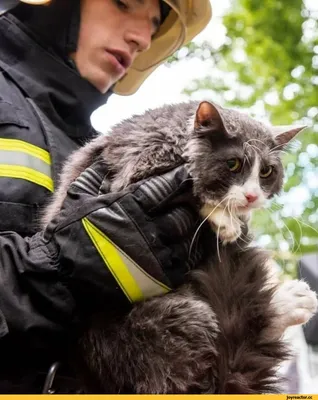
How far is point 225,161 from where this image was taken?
1.12 metres

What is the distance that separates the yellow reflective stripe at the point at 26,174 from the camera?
119 cm

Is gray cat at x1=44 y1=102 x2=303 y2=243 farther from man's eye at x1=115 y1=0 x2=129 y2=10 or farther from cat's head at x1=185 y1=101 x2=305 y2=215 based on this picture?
man's eye at x1=115 y1=0 x2=129 y2=10

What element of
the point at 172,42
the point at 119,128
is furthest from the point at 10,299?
the point at 172,42

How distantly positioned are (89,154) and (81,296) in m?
0.37

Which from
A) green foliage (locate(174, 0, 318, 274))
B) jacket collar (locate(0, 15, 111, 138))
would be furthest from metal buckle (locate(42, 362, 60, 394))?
green foliage (locate(174, 0, 318, 274))

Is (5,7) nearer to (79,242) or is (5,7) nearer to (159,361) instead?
(79,242)

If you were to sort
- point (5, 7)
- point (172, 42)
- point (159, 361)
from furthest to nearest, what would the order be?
point (172, 42)
point (5, 7)
point (159, 361)

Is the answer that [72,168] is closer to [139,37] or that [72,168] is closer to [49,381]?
[49,381]

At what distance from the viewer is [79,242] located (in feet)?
3.35

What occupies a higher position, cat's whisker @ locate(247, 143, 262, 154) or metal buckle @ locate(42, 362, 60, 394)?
cat's whisker @ locate(247, 143, 262, 154)

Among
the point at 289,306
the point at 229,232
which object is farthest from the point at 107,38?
the point at 289,306

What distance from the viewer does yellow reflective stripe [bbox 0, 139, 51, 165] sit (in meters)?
1.21

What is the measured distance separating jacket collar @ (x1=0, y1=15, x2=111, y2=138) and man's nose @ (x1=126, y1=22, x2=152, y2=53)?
0.25 m

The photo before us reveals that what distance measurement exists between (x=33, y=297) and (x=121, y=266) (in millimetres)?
191
